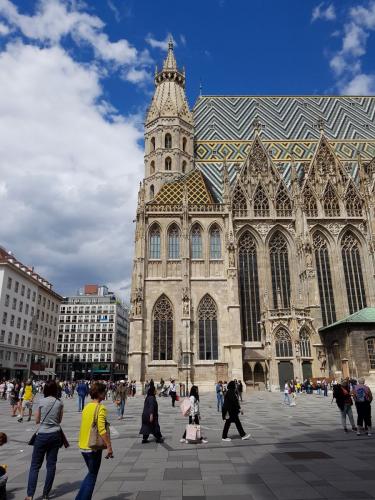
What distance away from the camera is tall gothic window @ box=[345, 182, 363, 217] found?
127 ft

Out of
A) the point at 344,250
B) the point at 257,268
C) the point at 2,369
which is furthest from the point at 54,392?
the point at 2,369

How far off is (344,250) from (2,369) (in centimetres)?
3685

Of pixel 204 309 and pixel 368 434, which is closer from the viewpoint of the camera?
pixel 368 434

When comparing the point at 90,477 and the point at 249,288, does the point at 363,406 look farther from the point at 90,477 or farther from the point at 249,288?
the point at 249,288

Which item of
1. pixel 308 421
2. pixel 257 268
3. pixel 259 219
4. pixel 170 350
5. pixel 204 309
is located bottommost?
pixel 308 421

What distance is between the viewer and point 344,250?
38031mm

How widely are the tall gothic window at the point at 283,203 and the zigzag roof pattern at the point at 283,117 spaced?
11.7 m

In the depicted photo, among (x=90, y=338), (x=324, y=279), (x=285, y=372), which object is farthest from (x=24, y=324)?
(x=324, y=279)

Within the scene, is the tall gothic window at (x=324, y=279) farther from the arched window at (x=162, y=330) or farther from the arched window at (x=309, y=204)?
the arched window at (x=162, y=330)

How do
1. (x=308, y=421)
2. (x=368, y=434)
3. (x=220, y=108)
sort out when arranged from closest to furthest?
(x=368, y=434), (x=308, y=421), (x=220, y=108)

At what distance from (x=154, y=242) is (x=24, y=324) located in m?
21.5

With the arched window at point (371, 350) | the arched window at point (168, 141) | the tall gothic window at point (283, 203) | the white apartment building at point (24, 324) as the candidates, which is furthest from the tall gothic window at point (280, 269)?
the white apartment building at point (24, 324)

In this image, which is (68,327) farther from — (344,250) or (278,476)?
(278,476)

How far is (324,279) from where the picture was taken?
36875 mm
